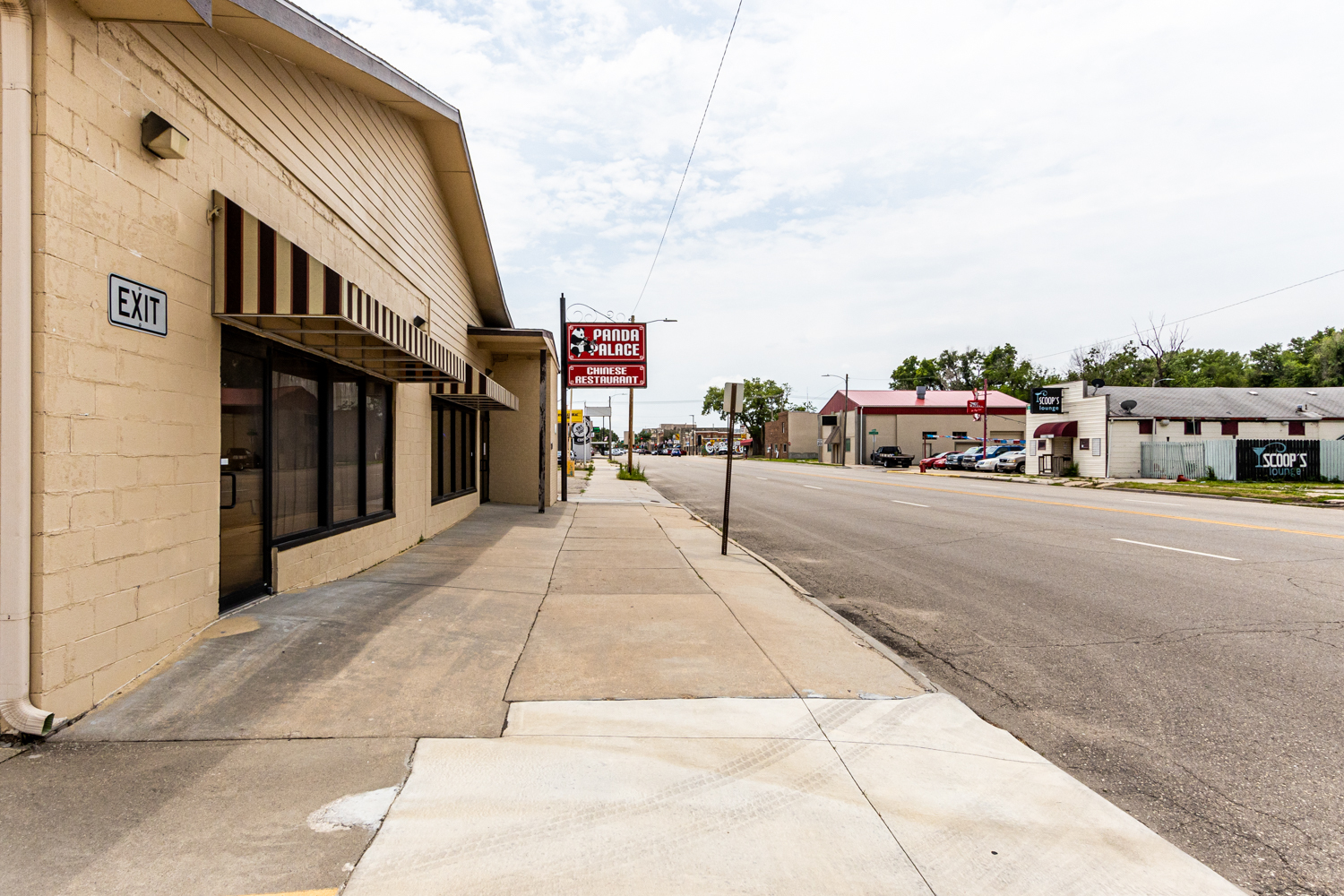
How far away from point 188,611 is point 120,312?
2.05 metres

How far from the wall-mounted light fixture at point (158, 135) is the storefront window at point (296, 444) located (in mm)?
2076

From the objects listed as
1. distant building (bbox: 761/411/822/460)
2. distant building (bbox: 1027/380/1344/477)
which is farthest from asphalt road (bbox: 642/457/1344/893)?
Result: distant building (bbox: 761/411/822/460)

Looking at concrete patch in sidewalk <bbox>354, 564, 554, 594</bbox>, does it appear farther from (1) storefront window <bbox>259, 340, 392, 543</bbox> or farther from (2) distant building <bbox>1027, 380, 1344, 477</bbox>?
(2) distant building <bbox>1027, 380, 1344, 477</bbox>

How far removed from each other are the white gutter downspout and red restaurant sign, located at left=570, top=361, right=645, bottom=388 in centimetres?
1808

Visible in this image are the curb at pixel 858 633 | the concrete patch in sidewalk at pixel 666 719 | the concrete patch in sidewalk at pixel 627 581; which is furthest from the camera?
the concrete patch in sidewalk at pixel 627 581

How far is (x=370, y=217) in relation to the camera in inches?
352

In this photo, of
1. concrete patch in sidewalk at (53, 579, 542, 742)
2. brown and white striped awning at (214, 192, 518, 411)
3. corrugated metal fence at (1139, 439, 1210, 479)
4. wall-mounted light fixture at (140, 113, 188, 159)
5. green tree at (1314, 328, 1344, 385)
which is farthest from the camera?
green tree at (1314, 328, 1344, 385)

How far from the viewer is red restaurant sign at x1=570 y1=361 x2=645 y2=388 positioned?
867 inches

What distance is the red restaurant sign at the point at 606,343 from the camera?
21.7m

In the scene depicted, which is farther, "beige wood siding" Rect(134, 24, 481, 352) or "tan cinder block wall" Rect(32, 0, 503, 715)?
"beige wood siding" Rect(134, 24, 481, 352)

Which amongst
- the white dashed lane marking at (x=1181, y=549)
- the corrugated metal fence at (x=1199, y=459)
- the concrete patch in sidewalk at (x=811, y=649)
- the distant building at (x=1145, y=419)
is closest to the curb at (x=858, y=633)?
the concrete patch in sidewalk at (x=811, y=649)

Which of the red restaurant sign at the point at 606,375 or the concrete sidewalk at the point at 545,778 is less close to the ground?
the red restaurant sign at the point at 606,375

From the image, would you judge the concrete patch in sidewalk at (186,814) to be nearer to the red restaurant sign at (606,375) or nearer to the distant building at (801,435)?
the red restaurant sign at (606,375)

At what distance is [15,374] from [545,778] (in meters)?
3.30
